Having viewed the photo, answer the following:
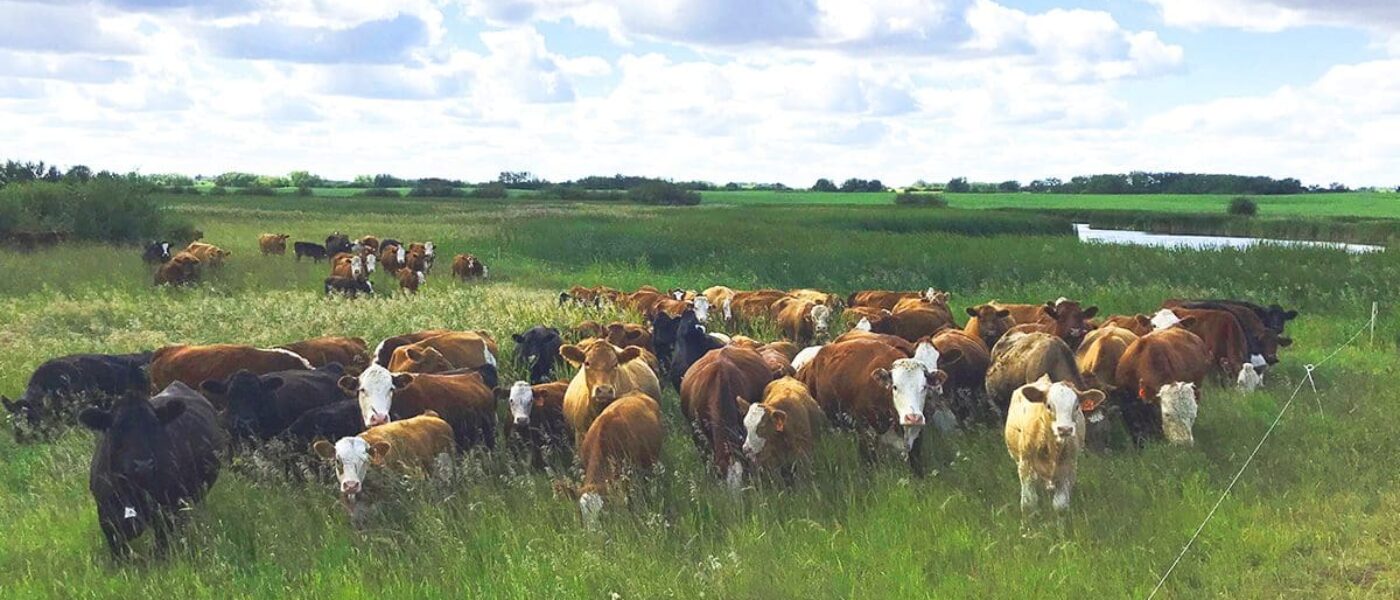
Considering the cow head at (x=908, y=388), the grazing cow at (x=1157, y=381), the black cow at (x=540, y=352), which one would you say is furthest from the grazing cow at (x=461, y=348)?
the grazing cow at (x=1157, y=381)

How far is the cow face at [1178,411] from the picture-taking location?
967 cm

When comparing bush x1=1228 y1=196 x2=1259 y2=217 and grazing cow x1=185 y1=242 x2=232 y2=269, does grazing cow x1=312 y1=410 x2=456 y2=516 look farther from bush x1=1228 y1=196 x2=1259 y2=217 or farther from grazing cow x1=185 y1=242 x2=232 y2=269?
bush x1=1228 y1=196 x2=1259 y2=217

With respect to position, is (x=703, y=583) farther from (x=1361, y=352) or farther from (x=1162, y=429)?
(x=1361, y=352)

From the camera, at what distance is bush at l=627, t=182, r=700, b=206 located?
101938 millimetres

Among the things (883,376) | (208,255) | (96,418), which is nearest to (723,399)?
(883,376)

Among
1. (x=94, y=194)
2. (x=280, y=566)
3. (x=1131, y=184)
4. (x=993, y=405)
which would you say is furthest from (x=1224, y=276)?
(x=1131, y=184)

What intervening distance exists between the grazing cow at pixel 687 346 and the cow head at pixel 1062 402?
15.4 feet

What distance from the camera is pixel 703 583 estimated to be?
21.3ft

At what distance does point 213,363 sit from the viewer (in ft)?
38.2

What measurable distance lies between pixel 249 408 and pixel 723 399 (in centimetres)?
432

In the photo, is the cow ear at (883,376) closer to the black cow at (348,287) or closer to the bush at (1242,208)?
the black cow at (348,287)

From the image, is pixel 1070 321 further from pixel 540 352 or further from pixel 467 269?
pixel 467 269

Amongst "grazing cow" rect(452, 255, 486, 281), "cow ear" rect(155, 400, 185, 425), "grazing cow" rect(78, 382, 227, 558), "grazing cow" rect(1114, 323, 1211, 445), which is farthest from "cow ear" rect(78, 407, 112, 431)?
"grazing cow" rect(452, 255, 486, 281)

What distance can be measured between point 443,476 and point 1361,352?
516 inches
